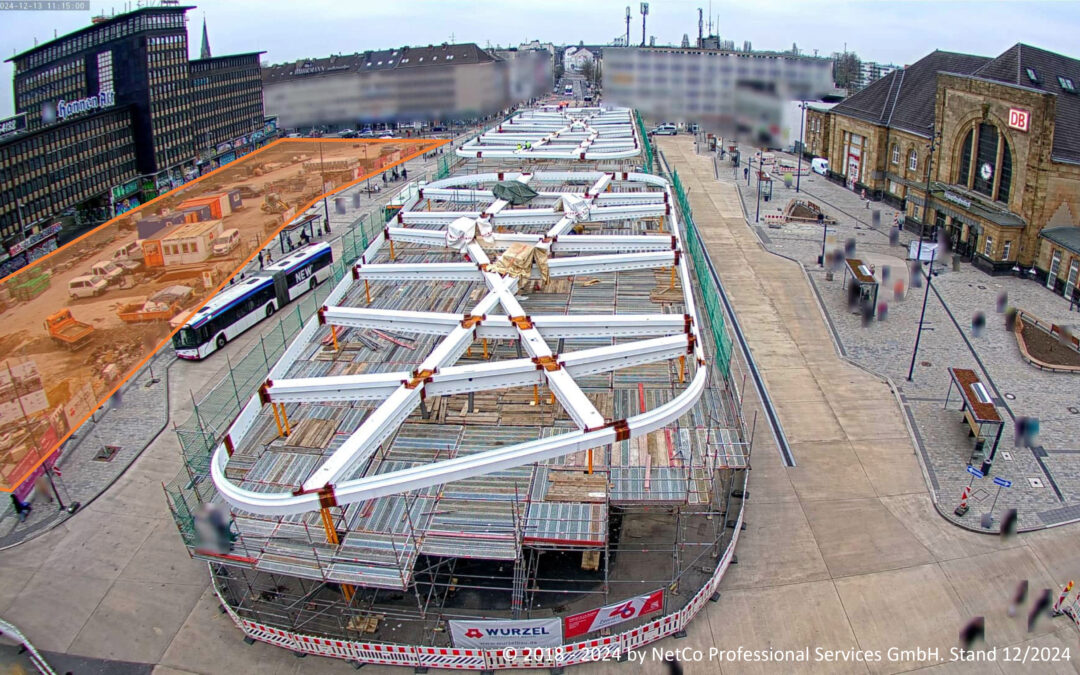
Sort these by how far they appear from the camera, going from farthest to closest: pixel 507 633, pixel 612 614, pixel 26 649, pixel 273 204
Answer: pixel 273 204
pixel 26 649
pixel 612 614
pixel 507 633

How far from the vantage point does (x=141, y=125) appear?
254ft

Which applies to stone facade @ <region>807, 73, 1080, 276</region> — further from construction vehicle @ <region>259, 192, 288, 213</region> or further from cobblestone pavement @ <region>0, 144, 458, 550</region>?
construction vehicle @ <region>259, 192, 288, 213</region>

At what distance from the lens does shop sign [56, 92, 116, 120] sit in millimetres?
69562

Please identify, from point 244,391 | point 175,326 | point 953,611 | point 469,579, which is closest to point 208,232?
point 175,326

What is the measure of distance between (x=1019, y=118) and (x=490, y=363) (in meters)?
40.5

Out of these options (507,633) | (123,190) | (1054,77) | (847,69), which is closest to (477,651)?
(507,633)

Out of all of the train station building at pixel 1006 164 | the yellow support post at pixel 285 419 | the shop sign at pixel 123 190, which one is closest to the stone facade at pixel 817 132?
the train station building at pixel 1006 164

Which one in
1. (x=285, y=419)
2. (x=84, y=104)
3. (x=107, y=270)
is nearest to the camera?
(x=285, y=419)

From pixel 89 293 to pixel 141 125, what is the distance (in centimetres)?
5453

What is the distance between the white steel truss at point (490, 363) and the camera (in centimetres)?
1731

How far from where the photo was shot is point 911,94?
2486 inches

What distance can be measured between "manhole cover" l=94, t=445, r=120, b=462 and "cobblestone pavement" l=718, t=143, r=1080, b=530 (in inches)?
1235

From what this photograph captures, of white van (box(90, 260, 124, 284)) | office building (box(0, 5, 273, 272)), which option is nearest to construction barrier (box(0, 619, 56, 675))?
white van (box(90, 260, 124, 284))
